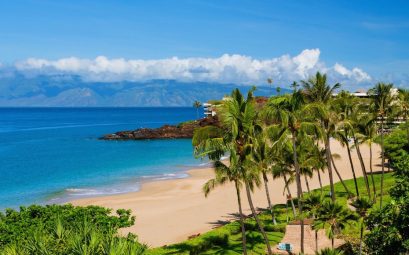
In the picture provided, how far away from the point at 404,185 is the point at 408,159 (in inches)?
137

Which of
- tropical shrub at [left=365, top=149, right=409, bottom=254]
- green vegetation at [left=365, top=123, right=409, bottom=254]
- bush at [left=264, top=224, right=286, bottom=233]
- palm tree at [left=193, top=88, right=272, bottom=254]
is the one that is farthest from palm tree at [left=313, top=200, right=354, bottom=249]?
bush at [left=264, top=224, right=286, bottom=233]

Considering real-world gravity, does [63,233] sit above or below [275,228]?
above

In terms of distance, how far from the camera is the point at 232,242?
112 ft

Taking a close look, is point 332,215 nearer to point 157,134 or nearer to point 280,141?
point 280,141

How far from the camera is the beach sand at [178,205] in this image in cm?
4281

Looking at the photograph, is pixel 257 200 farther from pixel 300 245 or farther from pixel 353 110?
pixel 300 245

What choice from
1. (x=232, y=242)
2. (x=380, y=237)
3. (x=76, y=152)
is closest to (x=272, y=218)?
(x=232, y=242)

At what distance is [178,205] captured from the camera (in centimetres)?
5475

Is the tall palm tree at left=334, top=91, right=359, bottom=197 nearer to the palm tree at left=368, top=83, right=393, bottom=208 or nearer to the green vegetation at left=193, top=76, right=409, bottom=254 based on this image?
the green vegetation at left=193, top=76, right=409, bottom=254

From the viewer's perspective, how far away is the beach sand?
42812 millimetres

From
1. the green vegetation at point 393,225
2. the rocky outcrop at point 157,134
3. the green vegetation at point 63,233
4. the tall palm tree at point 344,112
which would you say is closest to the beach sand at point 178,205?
the green vegetation at point 63,233

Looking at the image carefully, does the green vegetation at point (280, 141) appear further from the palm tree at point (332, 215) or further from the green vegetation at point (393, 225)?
the green vegetation at point (393, 225)

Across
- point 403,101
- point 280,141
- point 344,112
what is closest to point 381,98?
point 344,112

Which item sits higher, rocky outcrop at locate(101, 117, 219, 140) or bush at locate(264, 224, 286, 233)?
rocky outcrop at locate(101, 117, 219, 140)
